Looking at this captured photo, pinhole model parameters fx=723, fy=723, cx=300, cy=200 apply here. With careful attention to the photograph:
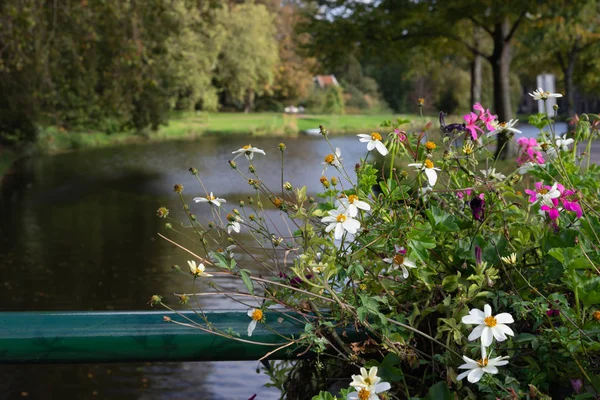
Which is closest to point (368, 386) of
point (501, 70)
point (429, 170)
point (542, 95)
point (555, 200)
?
point (429, 170)

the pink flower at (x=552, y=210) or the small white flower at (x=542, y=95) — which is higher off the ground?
the small white flower at (x=542, y=95)

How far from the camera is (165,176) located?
19.5 metres

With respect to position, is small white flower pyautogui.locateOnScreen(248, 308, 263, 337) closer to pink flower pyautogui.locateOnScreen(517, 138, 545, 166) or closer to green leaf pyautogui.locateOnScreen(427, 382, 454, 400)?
green leaf pyautogui.locateOnScreen(427, 382, 454, 400)

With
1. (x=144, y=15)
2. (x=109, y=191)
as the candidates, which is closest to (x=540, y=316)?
(x=144, y=15)

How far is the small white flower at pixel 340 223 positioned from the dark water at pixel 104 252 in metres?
2.09

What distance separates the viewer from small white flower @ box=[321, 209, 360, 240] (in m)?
1.19

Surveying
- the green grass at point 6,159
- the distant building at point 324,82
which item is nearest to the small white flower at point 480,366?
the green grass at point 6,159

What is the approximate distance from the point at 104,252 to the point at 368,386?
8.27 meters

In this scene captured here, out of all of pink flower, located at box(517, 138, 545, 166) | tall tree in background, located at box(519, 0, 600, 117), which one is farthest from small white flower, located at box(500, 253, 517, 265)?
tall tree in background, located at box(519, 0, 600, 117)

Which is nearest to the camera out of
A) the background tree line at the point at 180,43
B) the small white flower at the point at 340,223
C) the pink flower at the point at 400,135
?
the small white flower at the point at 340,223

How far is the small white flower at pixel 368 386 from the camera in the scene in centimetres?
108

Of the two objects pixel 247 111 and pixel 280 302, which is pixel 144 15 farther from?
pixel 247 111

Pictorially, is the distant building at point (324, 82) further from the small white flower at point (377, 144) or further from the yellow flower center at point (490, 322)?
the yellow flower center at point (490, 322)

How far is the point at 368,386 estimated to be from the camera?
109 cm
